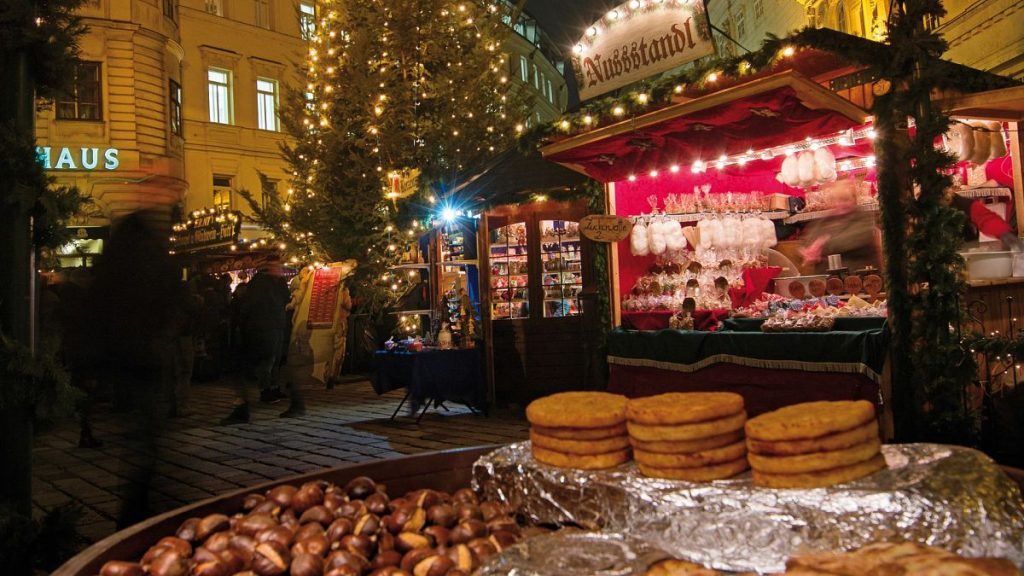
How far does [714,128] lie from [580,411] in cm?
557

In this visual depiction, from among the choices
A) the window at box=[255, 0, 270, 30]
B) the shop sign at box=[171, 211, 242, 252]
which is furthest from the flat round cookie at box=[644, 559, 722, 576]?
the window at box=[255, 0, 270, 30]

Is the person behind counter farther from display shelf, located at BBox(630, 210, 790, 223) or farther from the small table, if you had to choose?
the small table

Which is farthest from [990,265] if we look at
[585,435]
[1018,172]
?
[585,435]

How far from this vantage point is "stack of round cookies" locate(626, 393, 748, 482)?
2.14 m

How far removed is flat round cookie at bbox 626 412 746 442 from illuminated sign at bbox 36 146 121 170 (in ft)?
80.8

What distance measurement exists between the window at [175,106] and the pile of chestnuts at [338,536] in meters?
26.2

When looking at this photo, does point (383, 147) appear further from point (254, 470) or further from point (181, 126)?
point (181, 126)

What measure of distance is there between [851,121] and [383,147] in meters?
9.30

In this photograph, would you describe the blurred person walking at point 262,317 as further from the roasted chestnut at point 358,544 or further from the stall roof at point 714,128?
the roasted chestnut at point 358,544

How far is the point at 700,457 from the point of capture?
214cm

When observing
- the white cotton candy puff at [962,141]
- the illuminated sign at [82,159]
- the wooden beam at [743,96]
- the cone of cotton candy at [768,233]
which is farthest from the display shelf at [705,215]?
the illuminated sign at [82,159]

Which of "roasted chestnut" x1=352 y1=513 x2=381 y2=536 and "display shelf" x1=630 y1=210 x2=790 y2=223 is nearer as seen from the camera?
"roasted chestnut" x1=352 y1=513 x2=381 y2=536

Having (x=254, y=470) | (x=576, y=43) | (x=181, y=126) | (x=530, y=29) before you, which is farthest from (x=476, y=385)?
(x=530, y=29)

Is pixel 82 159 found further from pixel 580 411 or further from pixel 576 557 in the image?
pixel 576 557
